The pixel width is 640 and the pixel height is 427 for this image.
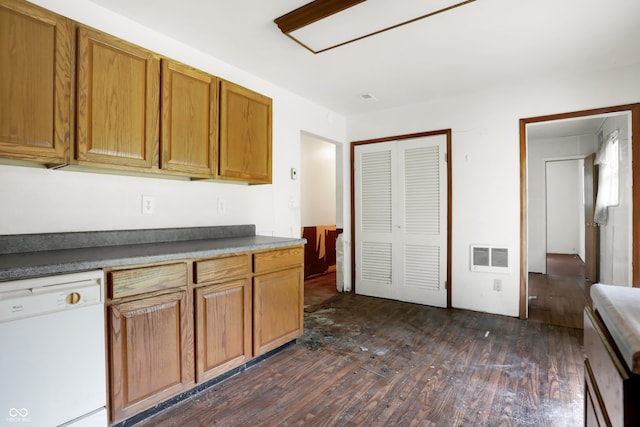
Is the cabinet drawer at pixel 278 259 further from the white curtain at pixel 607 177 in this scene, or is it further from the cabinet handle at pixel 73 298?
the white curtain at pixel 607 177

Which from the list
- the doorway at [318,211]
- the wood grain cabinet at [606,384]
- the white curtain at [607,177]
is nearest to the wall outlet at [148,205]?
the wood grain cabinet at [606,384]

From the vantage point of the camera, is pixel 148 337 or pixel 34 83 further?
pixel 148 337

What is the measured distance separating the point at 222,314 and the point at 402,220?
2.63 meters

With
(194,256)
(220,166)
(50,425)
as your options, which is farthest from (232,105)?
(50,425)

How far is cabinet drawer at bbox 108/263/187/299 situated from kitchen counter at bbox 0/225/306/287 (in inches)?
2.0

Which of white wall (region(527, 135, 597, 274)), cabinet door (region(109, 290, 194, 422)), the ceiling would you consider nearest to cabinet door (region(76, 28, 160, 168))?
the ceiling

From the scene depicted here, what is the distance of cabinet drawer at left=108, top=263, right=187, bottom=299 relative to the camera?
1.57m

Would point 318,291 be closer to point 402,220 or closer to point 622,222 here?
point 402,220

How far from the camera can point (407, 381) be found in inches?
84.7

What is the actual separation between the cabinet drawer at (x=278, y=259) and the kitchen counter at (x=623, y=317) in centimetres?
183

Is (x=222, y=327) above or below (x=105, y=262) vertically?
below

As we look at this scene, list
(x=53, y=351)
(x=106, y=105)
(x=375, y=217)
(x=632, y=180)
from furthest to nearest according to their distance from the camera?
(x=375, y=217) → (x=632, y=180) → (x=106, y=105) → (x=53, y=351)

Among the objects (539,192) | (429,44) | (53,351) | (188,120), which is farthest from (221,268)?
(539,192)

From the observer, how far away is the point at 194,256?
1897mm
